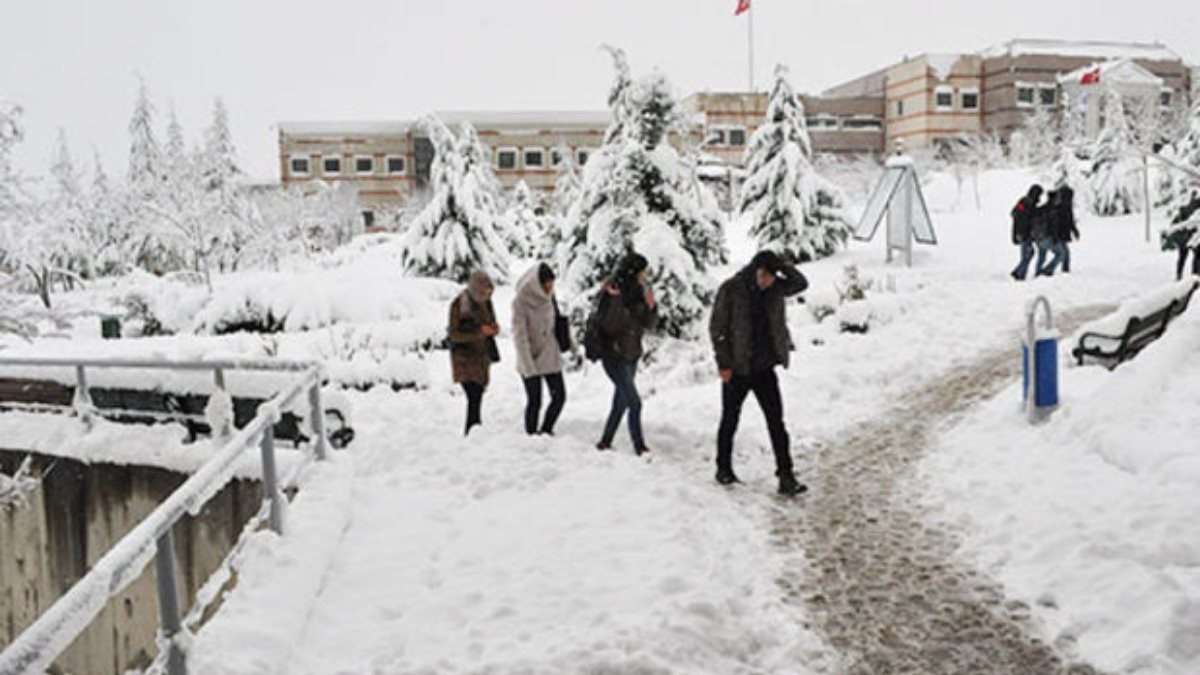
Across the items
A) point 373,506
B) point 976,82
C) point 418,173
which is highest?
point 976,82

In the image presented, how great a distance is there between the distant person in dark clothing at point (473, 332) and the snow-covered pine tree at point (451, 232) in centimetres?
1956

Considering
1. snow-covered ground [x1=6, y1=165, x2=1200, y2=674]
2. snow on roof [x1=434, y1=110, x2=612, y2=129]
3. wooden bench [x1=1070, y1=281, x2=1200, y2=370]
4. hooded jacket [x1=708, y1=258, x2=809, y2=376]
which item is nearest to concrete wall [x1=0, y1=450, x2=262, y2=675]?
snow-covered ground [x1=6, y1=165, x2=1200, y2=674]

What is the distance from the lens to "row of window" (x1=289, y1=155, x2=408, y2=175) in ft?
236

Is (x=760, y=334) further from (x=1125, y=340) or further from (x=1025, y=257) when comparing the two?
(x=1025, y=257)

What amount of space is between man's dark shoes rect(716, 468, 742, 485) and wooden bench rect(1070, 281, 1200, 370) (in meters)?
4.53

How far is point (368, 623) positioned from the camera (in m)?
5.17

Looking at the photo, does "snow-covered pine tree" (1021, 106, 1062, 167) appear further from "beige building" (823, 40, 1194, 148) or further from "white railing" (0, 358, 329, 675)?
"white railing" (0, 358, 329, 675)

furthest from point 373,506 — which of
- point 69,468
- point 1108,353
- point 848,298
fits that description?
point 848,298

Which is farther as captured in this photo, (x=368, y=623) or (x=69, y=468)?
(x=69, y=468)

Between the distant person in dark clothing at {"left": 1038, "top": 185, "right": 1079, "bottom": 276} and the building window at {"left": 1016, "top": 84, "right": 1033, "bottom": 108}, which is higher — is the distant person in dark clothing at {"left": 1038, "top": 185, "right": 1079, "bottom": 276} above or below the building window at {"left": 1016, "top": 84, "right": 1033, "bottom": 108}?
below

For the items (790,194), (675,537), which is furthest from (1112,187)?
(675,537)

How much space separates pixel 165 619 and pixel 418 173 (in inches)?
2830

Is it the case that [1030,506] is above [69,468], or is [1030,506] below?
above

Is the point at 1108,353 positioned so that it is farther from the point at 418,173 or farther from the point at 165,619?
the point at 418,173
